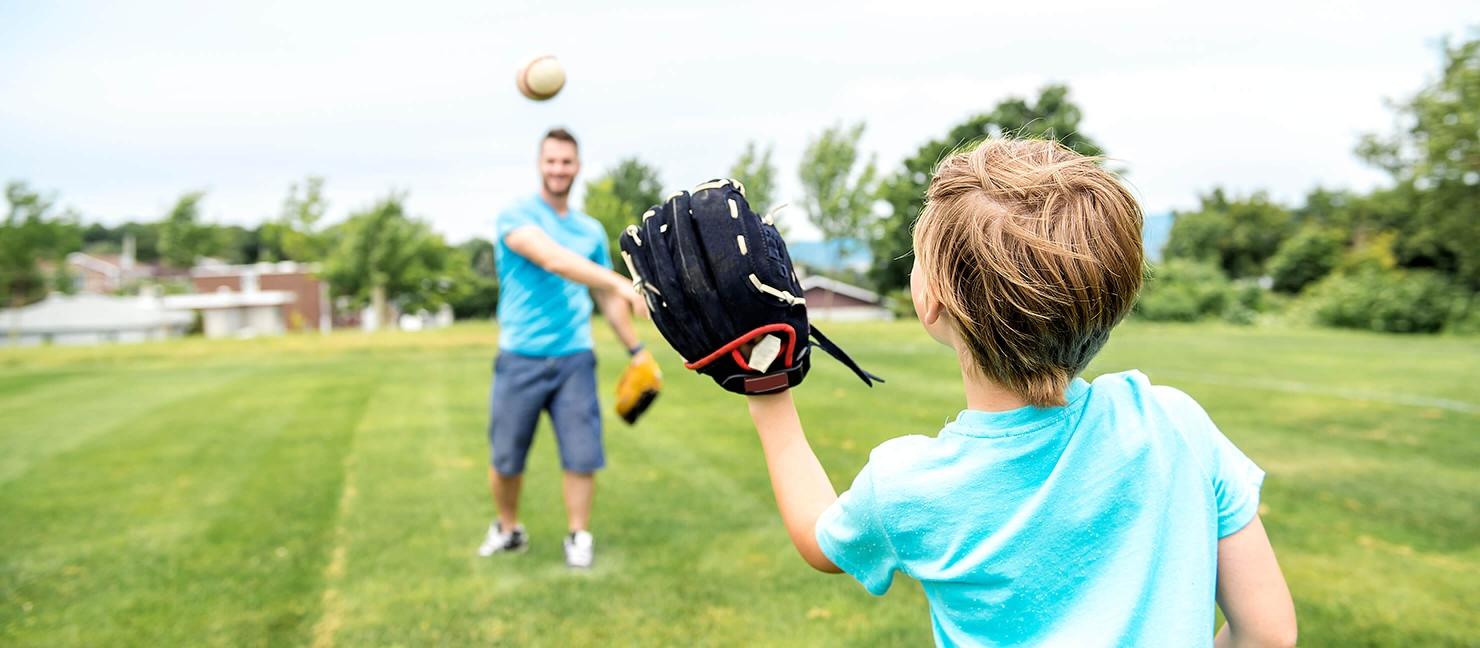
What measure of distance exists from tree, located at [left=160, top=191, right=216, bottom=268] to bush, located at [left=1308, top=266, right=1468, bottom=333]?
65.0m

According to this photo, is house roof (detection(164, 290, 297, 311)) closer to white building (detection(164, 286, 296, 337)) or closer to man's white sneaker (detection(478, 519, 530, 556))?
white building (detection(164, 286, 296, 337))

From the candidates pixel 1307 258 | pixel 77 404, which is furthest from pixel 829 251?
pixel 1307 258

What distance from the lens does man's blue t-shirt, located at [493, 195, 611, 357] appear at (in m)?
5.59

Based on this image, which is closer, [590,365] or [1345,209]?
[590,365]

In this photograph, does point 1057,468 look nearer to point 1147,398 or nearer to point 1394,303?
point 1147,398

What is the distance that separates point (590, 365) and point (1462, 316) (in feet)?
102

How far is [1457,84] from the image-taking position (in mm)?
19109

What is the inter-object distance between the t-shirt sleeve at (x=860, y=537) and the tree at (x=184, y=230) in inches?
2950

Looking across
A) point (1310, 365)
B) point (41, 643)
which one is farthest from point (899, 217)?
point (1310, 365)

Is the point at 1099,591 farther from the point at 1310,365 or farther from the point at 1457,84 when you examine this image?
the point at 1457,84

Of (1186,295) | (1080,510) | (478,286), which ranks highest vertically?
(1080,510)

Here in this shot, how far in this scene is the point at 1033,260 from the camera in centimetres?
141

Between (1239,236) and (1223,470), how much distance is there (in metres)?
56.2

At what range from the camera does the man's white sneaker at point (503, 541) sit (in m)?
6.05
